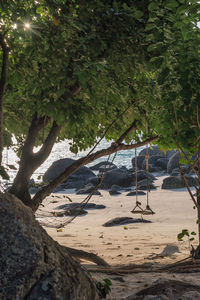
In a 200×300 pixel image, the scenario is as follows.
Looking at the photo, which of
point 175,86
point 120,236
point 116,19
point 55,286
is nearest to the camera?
point 55,286

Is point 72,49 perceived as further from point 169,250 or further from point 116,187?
point 116,187

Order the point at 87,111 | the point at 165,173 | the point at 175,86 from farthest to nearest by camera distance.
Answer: the point at 165,173 < the point at 87,111 < the point at 175,86

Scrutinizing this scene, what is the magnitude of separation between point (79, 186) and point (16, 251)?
983 inches

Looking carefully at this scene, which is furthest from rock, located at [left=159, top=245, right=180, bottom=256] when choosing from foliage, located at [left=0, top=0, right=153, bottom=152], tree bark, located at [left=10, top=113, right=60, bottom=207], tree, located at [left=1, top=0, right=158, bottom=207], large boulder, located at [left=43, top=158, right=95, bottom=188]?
large boulder, located at [left=43, top=158, right=95, bottom=188]

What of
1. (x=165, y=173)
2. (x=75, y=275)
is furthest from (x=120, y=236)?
(x=165, y=173)

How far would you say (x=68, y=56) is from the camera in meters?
4.88

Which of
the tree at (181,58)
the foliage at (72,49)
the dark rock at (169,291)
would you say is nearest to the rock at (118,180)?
the foliage at (72,49)

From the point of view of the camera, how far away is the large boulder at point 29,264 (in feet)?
8.32

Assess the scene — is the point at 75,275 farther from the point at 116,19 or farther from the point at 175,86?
the point at 116,19

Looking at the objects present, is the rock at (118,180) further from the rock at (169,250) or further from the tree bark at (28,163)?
the tree bark at (28,163)

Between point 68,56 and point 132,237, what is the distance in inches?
280

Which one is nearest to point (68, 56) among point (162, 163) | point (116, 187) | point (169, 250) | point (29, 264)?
point (29, 264)

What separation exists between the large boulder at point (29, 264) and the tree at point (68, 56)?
189 centimetres

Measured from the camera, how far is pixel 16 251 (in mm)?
2668
